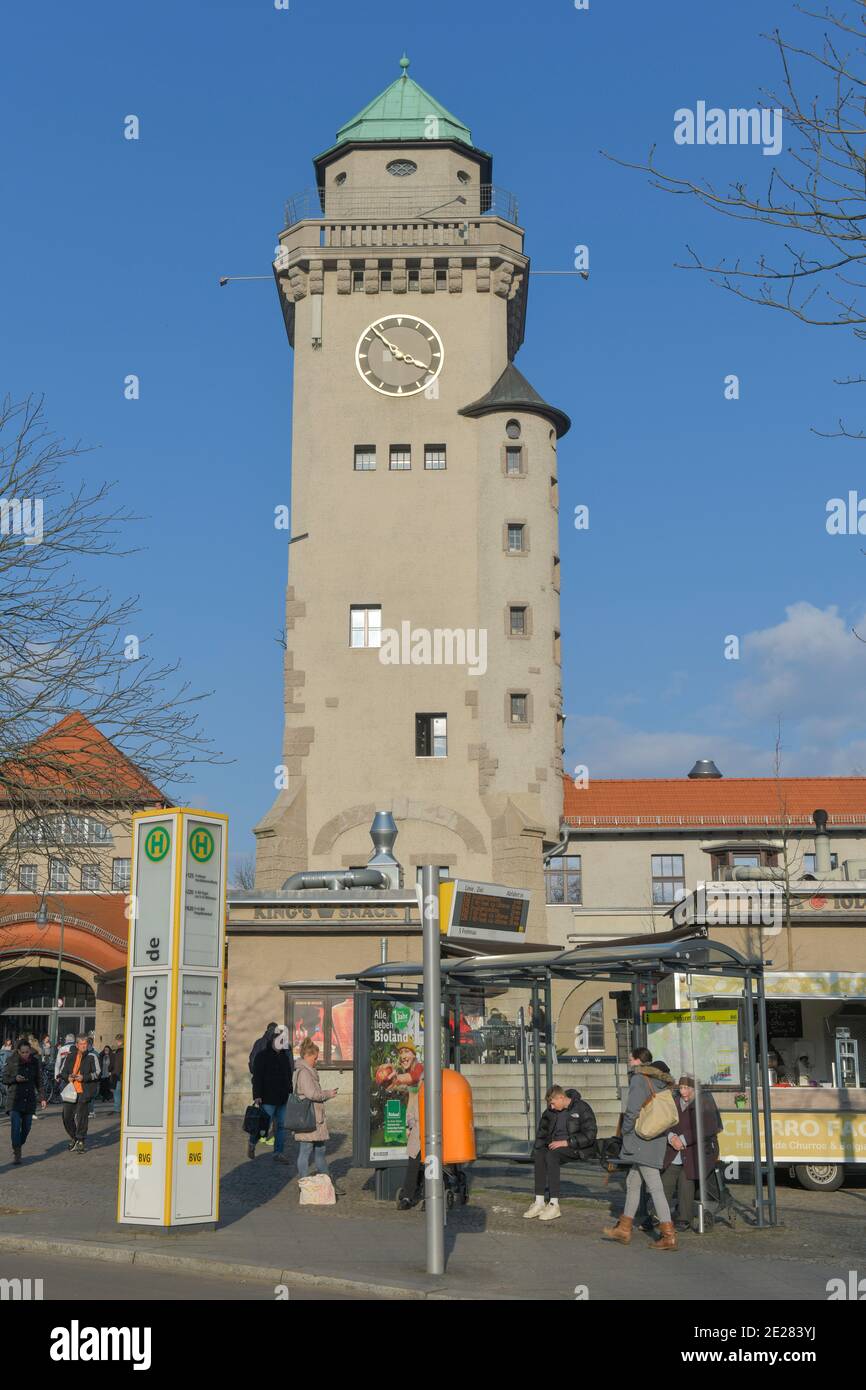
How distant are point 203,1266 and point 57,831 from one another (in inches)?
324

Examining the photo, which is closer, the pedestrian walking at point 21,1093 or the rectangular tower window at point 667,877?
the pedestrian walking at point 21,1093

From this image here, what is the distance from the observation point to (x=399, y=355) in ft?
153

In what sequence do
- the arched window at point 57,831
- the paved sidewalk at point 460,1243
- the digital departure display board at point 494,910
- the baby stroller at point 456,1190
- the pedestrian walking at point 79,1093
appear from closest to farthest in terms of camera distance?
1. the paved sidewalk at point 460,1243
2. the baby stroller at point 456,1190
3. the arched window at point 57,831
4. the digital departure display board at point 494,910
5. the pedestrian walking at point 79,1093

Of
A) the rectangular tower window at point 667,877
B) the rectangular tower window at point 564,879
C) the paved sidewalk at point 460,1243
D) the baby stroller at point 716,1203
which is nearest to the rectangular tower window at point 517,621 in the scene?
the rectangular tower window at point 564,879

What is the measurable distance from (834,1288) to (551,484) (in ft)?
120

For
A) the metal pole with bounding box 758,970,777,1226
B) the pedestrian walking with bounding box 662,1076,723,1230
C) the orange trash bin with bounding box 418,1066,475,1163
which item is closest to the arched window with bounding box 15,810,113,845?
the orange trash bin with bounding box 418,1066,475,1163

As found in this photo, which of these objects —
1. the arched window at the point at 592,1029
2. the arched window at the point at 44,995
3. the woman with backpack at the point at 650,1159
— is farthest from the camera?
the arched window at the point at 44,995

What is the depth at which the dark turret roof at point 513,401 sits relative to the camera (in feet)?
149

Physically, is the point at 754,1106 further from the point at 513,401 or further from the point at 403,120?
the point at 403,120

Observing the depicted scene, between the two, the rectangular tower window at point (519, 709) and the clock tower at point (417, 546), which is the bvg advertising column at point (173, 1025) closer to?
the clock tower at point (417, 546)

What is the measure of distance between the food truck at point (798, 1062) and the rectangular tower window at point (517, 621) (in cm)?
2019

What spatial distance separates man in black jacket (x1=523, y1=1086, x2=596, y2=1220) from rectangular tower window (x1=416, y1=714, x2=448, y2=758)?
27372mm

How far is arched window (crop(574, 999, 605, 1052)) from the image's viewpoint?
45.2 m
